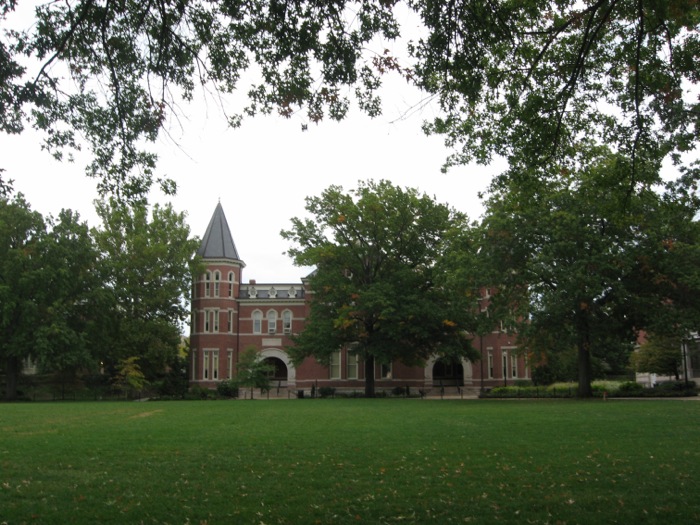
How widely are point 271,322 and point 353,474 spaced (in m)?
45.1

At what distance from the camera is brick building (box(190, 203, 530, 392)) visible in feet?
167

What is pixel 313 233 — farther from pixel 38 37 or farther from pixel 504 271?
pixel 38 37

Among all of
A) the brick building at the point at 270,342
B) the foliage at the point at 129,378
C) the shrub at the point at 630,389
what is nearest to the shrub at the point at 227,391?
the foliage at the point at 129,378

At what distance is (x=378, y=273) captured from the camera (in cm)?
3934

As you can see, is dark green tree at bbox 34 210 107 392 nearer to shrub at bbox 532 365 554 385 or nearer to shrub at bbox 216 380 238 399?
shrub at bbox 216 380 238 399

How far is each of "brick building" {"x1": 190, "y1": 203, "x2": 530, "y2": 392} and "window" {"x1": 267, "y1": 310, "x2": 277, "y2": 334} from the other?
0.09 m

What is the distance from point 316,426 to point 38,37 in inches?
464

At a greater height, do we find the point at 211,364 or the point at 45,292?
the point at 45,292

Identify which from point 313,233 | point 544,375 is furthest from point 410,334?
point 544,375

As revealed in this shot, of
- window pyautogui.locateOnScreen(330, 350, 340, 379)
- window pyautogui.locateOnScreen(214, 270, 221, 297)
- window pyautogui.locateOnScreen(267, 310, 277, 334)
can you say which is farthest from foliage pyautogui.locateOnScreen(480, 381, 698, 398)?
window pyautogui.locateOnScreen(214, 270, 221, 297)

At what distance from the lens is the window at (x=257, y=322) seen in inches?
2110

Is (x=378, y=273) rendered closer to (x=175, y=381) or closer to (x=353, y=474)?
(x=175, y=381)

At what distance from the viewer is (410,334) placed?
123 feet

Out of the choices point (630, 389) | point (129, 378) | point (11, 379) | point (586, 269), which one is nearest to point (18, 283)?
point (11, 379)
